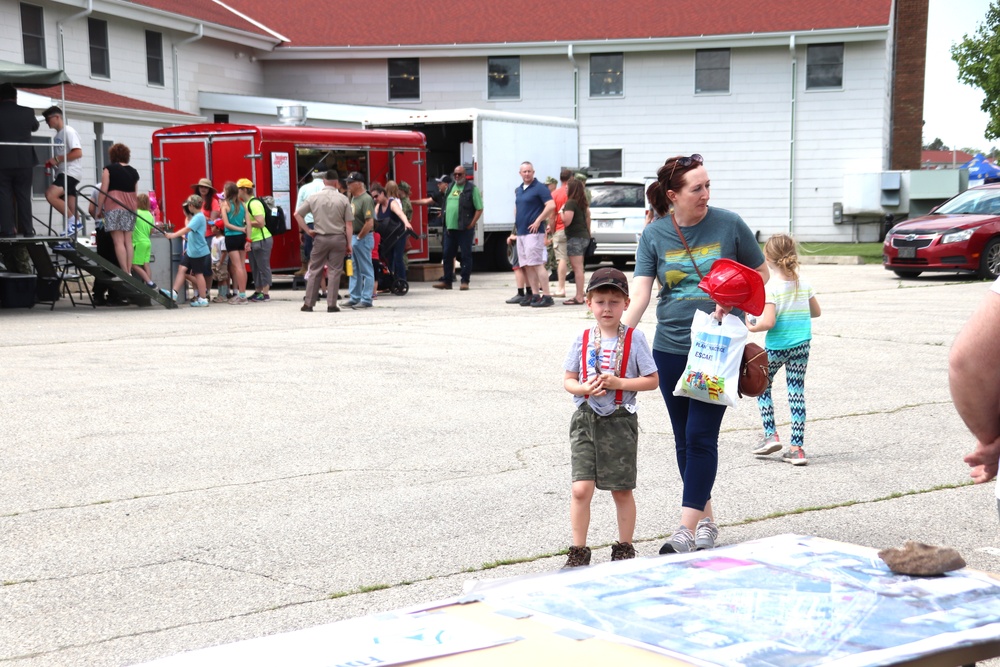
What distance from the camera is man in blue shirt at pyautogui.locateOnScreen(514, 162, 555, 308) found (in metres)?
17.0

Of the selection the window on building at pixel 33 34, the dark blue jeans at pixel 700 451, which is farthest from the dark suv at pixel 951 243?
the window on building at pixel 33 34

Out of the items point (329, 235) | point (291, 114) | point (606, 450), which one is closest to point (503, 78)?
point (291, 114)

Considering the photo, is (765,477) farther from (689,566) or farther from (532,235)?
(532,235)

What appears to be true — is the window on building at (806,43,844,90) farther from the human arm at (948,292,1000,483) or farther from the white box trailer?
the human arm at (948,292,1000,483)

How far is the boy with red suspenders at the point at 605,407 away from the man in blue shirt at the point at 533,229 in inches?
458

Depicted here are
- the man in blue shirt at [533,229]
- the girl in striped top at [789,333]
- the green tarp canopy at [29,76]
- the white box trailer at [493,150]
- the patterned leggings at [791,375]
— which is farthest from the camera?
the white box trailer at [493,150]

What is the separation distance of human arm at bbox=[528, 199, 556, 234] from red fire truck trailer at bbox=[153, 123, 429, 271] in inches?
235


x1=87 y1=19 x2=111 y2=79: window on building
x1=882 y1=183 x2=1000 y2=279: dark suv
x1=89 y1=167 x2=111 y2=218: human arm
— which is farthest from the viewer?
x1=87 y1=19 x2=111 y2=79: window on building

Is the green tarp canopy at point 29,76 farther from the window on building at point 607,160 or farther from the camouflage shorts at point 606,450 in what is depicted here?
the window on building at point 607,160

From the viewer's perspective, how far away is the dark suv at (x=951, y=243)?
20.1 m

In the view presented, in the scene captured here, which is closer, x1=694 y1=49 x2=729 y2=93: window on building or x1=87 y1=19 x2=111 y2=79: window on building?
x1=87 y1=19 x2=111 y2=79: window on building

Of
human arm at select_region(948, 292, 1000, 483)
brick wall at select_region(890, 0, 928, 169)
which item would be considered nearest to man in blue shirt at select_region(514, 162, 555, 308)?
human arm at select_region(948, 292, 1000, 483)

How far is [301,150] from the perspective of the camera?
71.0 feet

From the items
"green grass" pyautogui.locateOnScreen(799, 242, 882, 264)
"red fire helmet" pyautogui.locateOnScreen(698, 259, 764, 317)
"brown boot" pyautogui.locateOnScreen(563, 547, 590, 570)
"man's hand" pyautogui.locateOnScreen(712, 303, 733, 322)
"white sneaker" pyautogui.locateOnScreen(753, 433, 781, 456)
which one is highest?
"red fire helmet" pyautogui.locateOnScreen(698, 259, 764, 317)
